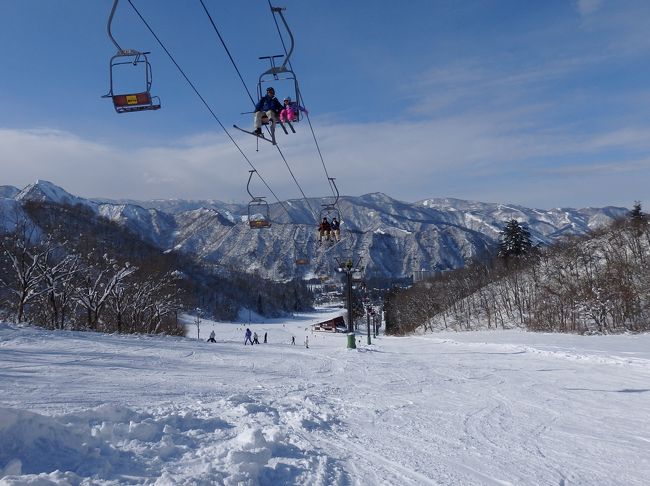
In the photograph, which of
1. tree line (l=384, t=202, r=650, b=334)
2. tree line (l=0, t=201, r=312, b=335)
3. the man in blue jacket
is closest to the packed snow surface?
the man in blue jacket

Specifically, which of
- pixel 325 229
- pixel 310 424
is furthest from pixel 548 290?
pixel 310 424

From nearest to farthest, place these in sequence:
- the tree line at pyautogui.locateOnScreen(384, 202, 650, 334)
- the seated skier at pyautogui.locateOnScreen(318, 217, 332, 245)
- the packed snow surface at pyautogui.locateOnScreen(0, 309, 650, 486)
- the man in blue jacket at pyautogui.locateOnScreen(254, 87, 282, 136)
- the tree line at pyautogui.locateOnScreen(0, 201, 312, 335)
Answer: the packed snow surface at pyautogui.locateOnScreen(0, 309, 650, 486) → the man in blue jacket at pyautogui.locateOnScreen(254, 87, 282, 136) → the seated skier at pyautogui.locateOnScreen(318, 217, 332, 245) → the tree line at pyautogui.locateOnScreen(0, 201, 312, 335) → the tree line at pyautogui.locateOnScreen(384, 202, 650, 334)

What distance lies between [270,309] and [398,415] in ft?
569

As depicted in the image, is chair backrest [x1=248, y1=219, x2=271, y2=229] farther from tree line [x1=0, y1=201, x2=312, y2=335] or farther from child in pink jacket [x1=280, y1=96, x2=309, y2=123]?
tree line [x1=0, y1=201, x2=312, y2=335]

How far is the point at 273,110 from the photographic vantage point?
1130 centimetres

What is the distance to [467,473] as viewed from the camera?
6.58 metres

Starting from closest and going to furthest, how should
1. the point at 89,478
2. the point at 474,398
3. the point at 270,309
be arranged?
the point at 89,478
the point at 474,398
the point at 270,309

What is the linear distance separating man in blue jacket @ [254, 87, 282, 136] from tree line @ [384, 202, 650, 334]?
1792 inches

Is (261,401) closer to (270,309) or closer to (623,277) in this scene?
(623,277)

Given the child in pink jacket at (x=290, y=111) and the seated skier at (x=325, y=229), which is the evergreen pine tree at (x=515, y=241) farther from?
the child in pink jacket at (x=290, y=111)

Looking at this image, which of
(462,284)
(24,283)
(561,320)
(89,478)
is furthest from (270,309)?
(89,478)

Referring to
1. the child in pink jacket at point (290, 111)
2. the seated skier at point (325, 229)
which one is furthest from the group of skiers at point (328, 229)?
the child in pink jacket at point (290, 111)

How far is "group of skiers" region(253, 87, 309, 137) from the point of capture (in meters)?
11.2

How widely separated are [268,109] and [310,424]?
22.5ft
